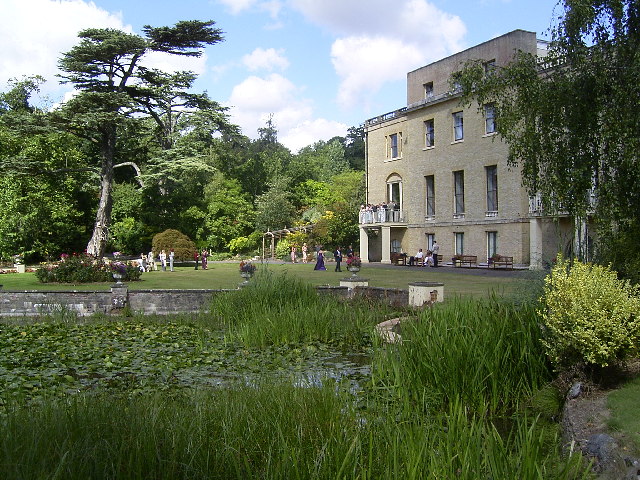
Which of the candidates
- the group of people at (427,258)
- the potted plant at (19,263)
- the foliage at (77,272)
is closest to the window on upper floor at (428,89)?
A: the group of people at (427,258)

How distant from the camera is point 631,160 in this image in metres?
9.37

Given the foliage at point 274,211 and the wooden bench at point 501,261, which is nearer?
the wooden bench at point 501,261

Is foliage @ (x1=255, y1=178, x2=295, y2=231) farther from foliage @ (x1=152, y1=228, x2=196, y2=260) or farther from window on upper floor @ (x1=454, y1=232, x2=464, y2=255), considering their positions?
window on upper floor @ (x1=454, y1=232, x2=464, y2=255)

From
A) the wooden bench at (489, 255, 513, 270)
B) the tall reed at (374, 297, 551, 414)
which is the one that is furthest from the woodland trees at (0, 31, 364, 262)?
the tall reed at (374, 297, 551, 414)

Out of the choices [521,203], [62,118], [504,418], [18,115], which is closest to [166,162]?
[62,118]

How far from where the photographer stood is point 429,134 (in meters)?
36.5

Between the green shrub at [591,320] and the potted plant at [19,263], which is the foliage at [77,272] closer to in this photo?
the potted plant at [19,263]

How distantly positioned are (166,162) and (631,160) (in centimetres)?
2964

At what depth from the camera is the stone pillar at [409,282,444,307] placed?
13.7m

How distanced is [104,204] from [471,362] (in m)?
34.2

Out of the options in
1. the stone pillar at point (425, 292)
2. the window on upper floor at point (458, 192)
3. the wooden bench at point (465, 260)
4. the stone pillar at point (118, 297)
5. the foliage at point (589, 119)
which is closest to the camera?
the foliage at point (589, 119)

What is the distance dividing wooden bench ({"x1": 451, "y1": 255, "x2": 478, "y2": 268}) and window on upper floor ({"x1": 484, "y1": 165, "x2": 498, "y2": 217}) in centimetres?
242

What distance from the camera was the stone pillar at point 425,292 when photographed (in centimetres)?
1370

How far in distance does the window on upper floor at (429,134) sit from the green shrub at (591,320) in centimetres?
3057
